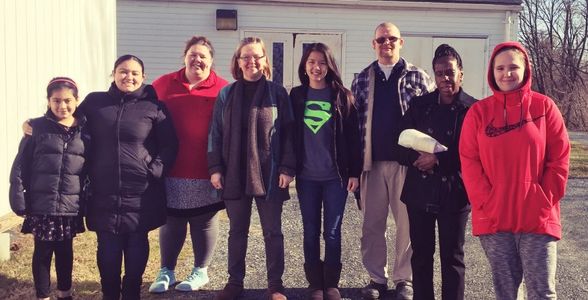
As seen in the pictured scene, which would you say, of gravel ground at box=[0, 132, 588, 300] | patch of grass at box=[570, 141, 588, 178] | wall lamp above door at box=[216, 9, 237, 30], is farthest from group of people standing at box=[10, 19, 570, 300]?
wall lamp above door at box=[216, 9, 237, 30]

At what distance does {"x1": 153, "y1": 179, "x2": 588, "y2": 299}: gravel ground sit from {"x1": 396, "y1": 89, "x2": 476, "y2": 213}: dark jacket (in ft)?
3.54

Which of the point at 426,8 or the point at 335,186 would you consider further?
the point at 426,8

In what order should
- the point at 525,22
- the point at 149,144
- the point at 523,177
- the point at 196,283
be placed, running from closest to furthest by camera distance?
the point at 523,177, the point at 149,144, the point at 196,283, the point at 525,22

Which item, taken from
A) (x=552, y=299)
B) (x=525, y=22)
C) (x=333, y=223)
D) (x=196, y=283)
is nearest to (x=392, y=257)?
(x=333, y=223)

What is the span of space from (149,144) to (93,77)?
262cm

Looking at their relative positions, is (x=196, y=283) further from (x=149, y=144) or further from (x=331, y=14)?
(x=331, y=14)

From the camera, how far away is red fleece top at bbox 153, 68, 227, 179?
3984 millimetres

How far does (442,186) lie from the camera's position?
3.43 m

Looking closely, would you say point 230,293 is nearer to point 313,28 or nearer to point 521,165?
point 521,165

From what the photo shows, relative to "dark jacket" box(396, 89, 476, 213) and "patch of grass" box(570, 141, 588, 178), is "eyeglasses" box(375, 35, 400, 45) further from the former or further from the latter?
"patch of grass" box(570, 141, 588, 178)

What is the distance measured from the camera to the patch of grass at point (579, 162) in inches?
393

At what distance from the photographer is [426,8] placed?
11.6 m

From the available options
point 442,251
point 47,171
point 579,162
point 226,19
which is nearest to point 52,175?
point 47,171

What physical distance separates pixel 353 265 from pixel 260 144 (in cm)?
170
